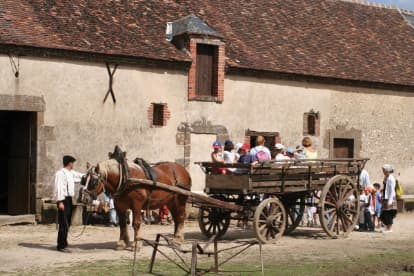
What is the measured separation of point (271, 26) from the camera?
23500 millimetres

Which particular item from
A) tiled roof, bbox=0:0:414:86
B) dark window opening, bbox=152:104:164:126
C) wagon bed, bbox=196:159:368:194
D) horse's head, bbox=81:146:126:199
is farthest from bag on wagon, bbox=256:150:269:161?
dark window opening, bbox=152:104:164:126

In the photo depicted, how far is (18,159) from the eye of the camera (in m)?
A: 18.1

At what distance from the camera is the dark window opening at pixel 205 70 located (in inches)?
805

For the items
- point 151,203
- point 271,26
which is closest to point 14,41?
point 151,203

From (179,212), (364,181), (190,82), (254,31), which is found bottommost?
(179,212)

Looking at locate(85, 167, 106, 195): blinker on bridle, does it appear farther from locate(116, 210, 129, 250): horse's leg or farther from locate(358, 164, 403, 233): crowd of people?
locate(358, 164, 403, 233): crowd of people

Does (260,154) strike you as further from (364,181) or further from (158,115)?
(158,115)

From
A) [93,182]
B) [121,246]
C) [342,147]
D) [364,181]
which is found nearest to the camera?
[93,182]

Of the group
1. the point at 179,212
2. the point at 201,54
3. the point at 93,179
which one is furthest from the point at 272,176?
the point at 201,54

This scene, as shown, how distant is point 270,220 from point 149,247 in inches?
86.9

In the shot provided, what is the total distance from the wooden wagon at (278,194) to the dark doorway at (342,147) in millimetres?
8082

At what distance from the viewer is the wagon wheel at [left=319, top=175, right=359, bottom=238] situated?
47.1 ft

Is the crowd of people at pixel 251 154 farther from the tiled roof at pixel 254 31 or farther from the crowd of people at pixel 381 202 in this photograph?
the tiled roof at pixel 254 31

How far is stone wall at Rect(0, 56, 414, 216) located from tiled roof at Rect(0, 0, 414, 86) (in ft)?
1.74
